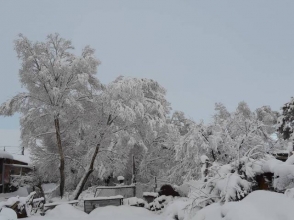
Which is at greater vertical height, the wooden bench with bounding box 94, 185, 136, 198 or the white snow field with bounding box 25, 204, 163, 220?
the wooden bench with bounding box 94, 185, 136, 198

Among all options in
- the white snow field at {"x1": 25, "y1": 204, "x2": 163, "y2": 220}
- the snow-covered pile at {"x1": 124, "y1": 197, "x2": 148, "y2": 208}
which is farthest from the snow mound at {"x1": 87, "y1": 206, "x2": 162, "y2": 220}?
the snow-covered pile at {"x1": 124, "y1": 197, "x2": 148, "y2": 208}

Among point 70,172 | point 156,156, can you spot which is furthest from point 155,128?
point 70,172

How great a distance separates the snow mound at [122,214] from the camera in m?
13.8

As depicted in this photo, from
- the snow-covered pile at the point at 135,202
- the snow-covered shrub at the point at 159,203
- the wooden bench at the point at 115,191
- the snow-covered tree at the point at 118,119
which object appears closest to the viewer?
the snow-covered pile at the point at 135,202

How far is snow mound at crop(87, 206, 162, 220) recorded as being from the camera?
13763 mm

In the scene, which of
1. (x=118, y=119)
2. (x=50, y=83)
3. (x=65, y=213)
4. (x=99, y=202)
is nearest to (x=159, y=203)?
(x=99, y=202)

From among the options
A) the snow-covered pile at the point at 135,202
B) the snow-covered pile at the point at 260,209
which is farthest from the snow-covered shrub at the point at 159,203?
the snow-covered pile at the point at 260,209

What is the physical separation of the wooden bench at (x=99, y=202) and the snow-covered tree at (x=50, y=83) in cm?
553

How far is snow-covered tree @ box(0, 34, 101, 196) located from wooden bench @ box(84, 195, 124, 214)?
5530 mm

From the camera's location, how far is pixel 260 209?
510 cm

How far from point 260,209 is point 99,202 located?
12897 mm

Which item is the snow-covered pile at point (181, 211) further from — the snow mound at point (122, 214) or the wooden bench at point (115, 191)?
the wooden bench at point (115, 191)

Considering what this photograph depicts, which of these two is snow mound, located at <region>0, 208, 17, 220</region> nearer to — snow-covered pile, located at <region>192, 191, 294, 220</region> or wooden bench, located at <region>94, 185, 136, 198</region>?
snow-covered pile, located at <region>192, 191, 294, 220</region>

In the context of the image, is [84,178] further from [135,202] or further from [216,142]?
[216,142]
